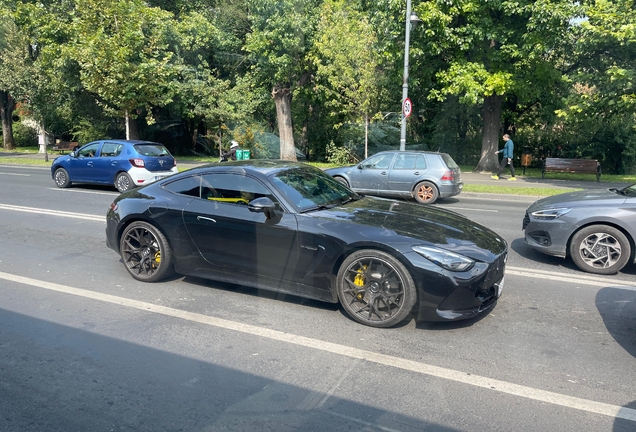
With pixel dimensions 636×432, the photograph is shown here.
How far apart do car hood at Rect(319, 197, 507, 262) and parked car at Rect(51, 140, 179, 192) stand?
1045 cm

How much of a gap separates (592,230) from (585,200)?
1.45 ft

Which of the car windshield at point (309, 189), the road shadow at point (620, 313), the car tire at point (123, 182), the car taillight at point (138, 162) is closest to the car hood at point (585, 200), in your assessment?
the road shadow at point (620, 313)

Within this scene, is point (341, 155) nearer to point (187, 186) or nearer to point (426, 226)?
point (187, 186)

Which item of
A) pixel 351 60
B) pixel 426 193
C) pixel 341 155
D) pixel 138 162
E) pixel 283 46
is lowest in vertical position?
pixel 426 193

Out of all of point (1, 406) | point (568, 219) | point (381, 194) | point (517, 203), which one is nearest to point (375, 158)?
point (381, 194)

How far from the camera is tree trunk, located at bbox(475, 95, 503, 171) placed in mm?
23562

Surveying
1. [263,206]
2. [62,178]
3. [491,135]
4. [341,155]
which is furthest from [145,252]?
[341,155]

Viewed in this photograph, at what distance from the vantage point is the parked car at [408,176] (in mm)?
13734

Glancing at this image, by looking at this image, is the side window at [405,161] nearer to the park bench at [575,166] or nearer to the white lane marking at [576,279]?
the white lane marking at [576,279]

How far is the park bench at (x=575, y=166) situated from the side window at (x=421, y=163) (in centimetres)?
897

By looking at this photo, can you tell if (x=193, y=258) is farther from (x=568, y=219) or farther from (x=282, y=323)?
(x=568, y=219)

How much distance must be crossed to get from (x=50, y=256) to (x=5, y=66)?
982 inches

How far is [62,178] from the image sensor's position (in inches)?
611

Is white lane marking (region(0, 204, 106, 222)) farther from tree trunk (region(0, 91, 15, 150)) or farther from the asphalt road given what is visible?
tree trunk (region(0, 91, 15, 150))
